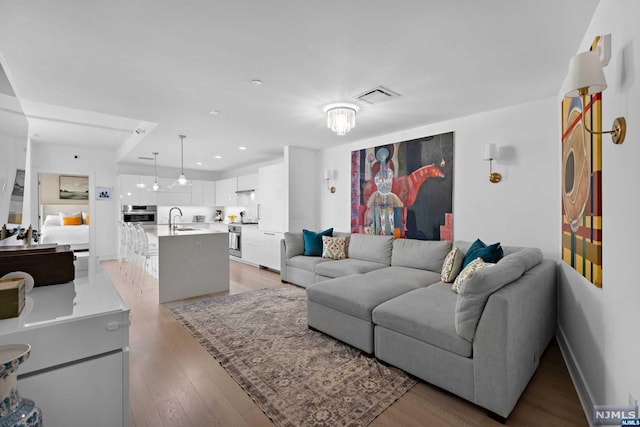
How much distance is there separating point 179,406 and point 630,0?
10.7 ft

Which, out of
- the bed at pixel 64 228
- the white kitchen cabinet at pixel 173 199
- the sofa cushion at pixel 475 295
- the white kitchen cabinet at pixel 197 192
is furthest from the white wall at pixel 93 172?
the sofa cushion at pixel 475 295

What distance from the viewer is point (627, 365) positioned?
52.7 inches

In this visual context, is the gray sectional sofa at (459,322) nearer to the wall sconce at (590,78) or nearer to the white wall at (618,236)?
the white wall at (618,236)

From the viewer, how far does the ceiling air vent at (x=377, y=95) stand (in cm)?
288

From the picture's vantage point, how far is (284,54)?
2217mm

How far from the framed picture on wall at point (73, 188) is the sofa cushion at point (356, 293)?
8.95 m

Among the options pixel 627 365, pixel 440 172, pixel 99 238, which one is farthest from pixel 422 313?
pixel 99 238

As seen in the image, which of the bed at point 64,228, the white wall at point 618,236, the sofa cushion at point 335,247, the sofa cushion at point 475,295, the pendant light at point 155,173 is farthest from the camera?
the bed at point 64,228

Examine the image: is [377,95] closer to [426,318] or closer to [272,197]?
[426,318]

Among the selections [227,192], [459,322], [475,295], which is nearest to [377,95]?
[475,295]

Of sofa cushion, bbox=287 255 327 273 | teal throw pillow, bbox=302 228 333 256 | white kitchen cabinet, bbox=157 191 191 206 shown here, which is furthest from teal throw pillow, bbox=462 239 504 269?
white kitchen cabinet, bbox=157 191 191 206

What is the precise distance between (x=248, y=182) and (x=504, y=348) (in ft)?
20.9

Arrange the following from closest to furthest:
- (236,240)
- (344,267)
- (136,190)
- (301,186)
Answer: (344,267)
(301,186)
(236,240)
(136,190)

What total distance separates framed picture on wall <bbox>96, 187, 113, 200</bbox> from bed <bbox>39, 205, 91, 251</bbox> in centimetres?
63
